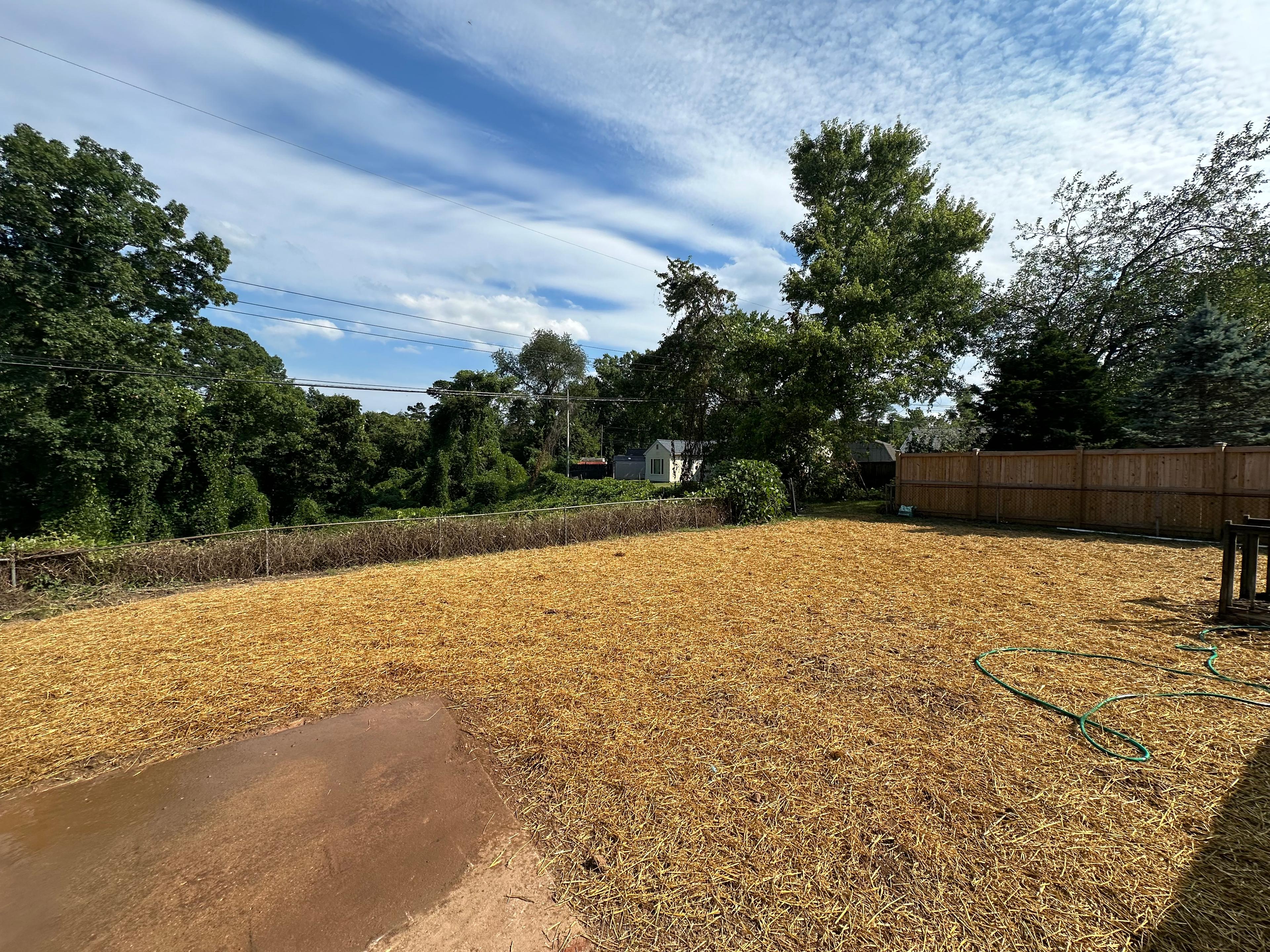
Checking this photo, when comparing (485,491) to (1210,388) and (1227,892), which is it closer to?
(1227,892)

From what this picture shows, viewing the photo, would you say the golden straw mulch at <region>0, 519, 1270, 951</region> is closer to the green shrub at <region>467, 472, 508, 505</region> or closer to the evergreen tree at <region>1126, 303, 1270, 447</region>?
the evergreen tree at <region>1126, 303, 1270, 447</region>

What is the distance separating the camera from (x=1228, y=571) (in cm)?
466

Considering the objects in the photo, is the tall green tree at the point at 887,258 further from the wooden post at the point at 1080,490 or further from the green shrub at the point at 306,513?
the green shrub at the point at 306,513

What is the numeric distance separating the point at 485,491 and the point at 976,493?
71.5 ft

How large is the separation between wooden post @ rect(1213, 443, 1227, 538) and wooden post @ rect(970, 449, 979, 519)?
13.1 ft

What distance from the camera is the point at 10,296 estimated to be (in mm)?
13680

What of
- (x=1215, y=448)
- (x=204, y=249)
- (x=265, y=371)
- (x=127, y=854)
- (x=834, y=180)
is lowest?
(x=127, y=854)

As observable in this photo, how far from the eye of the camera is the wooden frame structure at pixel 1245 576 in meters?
4.53

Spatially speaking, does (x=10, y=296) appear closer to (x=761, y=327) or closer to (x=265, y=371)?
(x=265, y=371)

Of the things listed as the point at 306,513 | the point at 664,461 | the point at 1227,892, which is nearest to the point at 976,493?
the point at 1227,892

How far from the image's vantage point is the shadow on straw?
156cm

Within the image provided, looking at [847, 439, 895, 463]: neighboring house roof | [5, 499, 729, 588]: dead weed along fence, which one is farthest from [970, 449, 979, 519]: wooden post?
[847, 439, 895, 463]: neighboring house roof

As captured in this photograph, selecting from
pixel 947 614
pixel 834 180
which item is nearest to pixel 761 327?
pixel 834 180

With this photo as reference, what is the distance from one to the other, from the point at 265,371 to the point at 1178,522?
31295 mm
